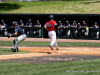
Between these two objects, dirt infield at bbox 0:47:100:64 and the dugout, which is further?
the dugout

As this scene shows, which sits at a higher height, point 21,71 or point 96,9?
point 96,9

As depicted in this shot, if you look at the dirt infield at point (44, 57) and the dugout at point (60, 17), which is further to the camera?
the dugout at point (60, 17)

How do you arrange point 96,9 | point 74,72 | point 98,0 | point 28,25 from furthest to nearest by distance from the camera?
1. point 98,0
2. point 96,9
3. point 28,25
4. point 74,72

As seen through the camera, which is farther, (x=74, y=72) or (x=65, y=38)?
(x=65, y=38)


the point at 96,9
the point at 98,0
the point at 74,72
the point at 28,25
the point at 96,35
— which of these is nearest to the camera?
the point at 74,72

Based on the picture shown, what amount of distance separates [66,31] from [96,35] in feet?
10.2

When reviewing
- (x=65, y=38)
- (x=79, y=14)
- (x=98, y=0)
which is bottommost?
(x=65, y=38)

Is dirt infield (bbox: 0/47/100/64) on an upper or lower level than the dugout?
lower

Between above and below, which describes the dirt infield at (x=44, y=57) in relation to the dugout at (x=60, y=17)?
below

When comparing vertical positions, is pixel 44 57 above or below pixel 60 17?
below

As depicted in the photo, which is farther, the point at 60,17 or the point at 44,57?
the point at 60,17

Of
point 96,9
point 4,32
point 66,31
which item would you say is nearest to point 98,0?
point 96,9

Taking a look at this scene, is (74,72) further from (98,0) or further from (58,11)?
(98,0)

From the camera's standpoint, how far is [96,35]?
22719mm
